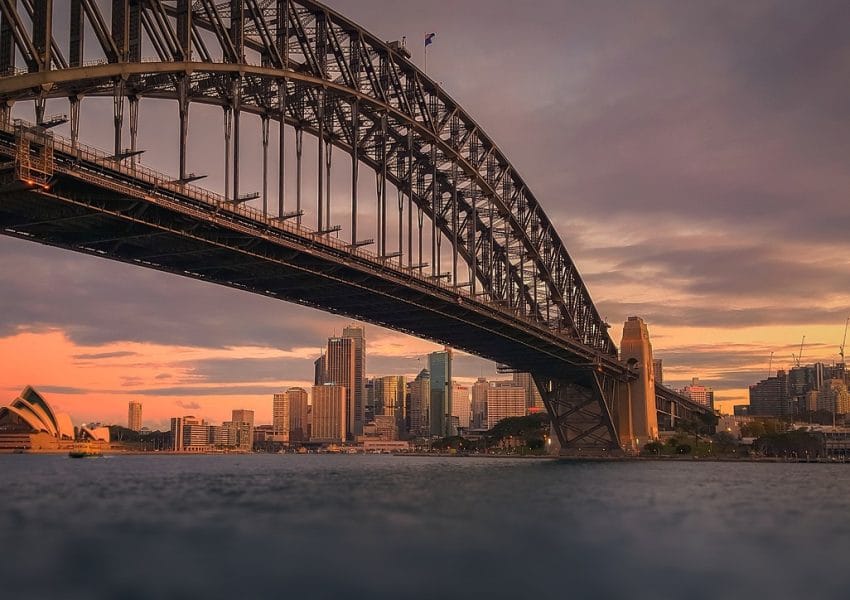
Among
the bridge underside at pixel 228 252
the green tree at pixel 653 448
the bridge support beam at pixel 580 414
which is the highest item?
the bridge underside at pixel 228 252

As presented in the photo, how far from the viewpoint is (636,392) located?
486 feet

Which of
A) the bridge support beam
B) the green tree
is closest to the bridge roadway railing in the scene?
the bridge support beam

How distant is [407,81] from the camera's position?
8544 cm

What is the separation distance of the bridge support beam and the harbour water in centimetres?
7822

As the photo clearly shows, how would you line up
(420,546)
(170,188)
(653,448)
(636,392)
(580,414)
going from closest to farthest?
1. (420,546)
2. (170,188)
3. (580,414)
4. (636,392)
5. (653,448)

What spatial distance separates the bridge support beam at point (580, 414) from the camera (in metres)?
138

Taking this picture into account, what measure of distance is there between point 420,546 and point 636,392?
391 feet

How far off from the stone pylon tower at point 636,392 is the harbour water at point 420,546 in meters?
88.1

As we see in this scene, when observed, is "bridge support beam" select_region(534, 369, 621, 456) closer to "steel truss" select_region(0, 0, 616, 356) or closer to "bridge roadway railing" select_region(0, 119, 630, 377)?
"steel truss" select_region(0, 0, 616, 356)

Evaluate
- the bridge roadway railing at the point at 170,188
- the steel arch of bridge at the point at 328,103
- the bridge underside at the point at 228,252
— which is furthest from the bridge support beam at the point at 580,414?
the bridge roadway railing at the point at 170,188

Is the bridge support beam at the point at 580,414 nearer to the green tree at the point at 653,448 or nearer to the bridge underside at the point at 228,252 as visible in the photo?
the green tree at the point at 653,448

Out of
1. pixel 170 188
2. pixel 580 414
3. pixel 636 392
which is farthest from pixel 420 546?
pixel 636 392

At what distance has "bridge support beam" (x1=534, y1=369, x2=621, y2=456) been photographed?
452ft

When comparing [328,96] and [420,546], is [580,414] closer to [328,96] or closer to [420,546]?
[328,96]
